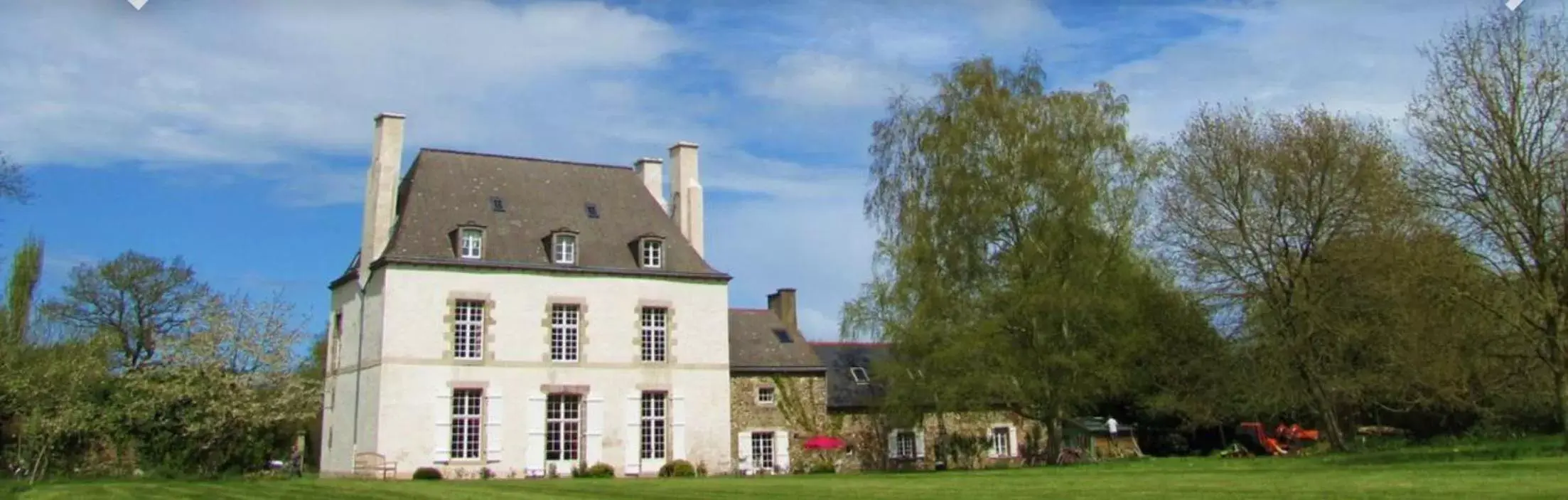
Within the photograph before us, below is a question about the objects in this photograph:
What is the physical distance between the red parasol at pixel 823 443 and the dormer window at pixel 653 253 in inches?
265

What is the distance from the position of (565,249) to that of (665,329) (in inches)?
141

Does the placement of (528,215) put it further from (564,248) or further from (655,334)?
(655,334)

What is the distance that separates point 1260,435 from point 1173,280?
7497 mm

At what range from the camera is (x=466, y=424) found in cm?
3484

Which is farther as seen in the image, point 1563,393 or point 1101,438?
point 1101,438

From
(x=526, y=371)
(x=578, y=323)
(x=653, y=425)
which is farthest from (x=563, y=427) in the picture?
(x=578, y=323)

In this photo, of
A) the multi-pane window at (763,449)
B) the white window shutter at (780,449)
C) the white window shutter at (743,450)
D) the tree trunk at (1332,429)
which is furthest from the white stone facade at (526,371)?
the tree trunk at (1332,429)

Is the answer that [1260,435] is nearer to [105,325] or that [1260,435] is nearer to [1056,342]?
[1056,342]

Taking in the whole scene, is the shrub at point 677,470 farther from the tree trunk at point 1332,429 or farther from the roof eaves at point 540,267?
the tree trunk at point 1332,429

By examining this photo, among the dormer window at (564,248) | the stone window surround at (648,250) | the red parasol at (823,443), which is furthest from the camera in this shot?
the red parasol at (823,443)

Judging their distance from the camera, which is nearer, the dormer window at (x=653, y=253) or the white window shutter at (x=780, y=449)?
the dormer window at (x=653, y=253)

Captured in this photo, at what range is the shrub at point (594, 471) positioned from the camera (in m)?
35.4

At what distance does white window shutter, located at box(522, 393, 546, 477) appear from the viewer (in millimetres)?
35375

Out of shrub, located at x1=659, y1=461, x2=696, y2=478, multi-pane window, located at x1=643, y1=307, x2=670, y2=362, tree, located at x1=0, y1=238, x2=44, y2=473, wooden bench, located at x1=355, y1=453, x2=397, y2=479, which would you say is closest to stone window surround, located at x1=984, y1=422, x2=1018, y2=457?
shrub, located at x1=659, y1=461, x2=696, y2=478
